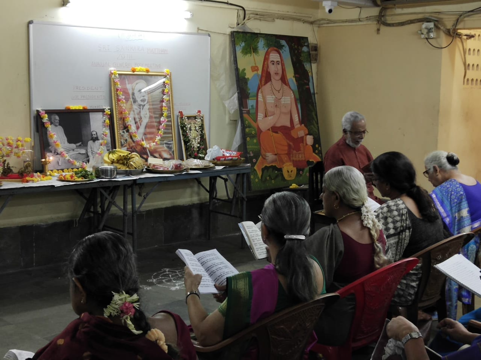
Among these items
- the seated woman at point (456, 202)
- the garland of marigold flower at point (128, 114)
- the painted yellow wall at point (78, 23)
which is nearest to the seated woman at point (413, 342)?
the seated woman at point (456, 202)

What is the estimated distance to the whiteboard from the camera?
5.65 meters

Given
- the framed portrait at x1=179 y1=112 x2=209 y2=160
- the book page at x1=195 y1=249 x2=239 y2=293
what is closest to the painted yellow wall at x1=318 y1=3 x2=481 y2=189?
the framed portrait at x1=179 y1=112 x2=209 y2=160

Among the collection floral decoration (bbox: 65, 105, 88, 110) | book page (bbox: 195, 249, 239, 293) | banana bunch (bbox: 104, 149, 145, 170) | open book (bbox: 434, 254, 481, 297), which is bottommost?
open book (bbox: 434, 254, 481, 297)

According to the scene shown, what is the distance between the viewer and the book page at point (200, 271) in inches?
107

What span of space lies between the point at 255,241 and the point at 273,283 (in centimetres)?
57

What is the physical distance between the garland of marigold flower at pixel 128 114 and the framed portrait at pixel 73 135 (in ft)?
0.74

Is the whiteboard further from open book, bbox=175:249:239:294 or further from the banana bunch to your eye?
open book, bbox=175:249:239:294

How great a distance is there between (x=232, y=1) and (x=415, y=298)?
4.64 metres

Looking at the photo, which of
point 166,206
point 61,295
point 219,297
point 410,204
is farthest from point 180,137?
point 219,297

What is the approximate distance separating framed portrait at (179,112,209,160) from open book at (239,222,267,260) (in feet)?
11.8

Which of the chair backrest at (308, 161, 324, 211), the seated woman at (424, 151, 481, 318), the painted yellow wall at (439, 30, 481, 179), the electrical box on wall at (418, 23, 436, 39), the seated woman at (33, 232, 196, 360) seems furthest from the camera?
the painted yellow wall at (439, 30, 481, 179)

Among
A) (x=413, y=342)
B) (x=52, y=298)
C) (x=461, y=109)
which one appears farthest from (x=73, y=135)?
(x=461, y=109)

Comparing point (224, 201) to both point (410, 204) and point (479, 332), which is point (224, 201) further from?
point (479, 332)

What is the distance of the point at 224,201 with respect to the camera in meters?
7.09
